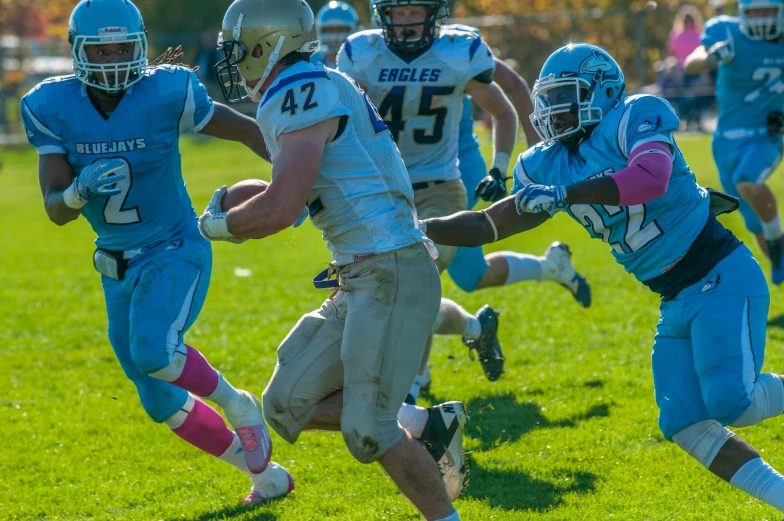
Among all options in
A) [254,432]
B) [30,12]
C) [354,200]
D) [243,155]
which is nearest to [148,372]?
[254,432]

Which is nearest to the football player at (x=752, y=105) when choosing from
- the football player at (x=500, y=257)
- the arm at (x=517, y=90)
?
the football player at (x=500, y=257)

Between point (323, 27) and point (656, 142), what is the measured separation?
515 cm

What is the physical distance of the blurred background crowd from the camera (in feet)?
59.0

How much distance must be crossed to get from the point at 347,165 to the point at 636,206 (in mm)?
1013

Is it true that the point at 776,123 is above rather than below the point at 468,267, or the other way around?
above

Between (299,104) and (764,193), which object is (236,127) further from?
(764,193)

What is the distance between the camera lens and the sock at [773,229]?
717 centimetres

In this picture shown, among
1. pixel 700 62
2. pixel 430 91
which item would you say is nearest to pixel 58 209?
pixel 430 91

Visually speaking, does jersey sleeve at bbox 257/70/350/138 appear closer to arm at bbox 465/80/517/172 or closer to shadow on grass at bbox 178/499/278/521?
shadow on grass at bbox 178/499/278/521

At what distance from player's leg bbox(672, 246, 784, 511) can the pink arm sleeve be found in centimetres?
46

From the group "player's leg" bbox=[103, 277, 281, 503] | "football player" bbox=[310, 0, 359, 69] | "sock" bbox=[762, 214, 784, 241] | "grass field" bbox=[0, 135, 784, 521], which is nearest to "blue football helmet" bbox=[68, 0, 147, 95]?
"player's leg" bbox=[103, 277, 281, 503]

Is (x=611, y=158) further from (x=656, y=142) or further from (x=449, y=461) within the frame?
(x=449, y=461)

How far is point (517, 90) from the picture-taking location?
18.5ft

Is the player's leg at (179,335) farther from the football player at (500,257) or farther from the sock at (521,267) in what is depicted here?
the sock at (521,267)
